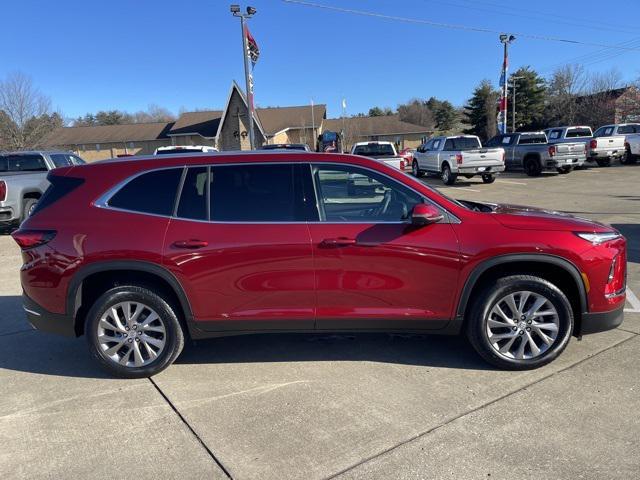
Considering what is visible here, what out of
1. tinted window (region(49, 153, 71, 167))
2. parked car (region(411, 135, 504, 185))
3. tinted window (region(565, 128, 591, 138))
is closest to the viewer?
tinted window (region(49, 153, 71, 167))

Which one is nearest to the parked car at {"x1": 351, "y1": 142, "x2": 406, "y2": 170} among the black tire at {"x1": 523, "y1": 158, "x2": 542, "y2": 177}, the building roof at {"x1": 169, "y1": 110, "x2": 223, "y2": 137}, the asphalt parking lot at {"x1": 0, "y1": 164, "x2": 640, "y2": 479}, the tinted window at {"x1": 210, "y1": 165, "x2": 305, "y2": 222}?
the black tire at {"x1": 523, "y1": 158, "x2": 542, "y2": 177}

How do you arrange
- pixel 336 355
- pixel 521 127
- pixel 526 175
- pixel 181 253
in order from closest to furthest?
pixel 181 253 → pixel 336 355 → pixel 526 175 → pixel 521 127

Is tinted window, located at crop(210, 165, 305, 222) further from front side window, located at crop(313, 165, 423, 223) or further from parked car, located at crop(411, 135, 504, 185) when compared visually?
parked car, located at crop(411, 135, 504, 185)

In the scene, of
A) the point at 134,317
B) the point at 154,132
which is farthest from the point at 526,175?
the point at 154,132

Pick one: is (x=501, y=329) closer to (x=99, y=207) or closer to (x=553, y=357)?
(x=553, y=357)

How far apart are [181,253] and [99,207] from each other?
30.6 inches

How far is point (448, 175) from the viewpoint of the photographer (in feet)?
60.7

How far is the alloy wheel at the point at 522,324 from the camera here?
369cm

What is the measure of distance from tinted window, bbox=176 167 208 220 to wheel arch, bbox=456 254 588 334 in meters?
2.11

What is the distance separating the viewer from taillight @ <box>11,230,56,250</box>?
3.69m

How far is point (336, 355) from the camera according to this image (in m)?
4.14

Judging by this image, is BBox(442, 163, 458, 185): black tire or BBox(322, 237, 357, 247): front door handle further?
BBox(442, 163, 458, 185): black tire

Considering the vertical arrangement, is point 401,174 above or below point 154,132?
below

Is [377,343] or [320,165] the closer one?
[320,165]
